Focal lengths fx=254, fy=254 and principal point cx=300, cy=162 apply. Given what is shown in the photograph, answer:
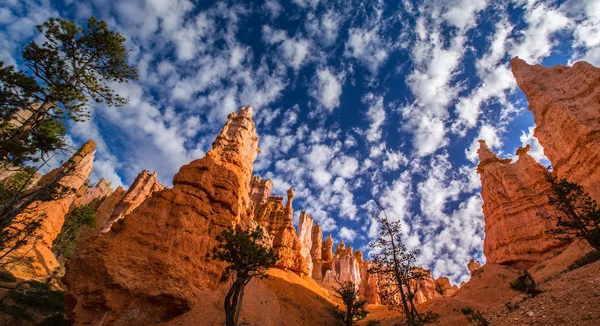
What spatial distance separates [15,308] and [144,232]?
596 inches

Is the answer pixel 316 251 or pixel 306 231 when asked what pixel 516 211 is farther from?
pixel 306 231

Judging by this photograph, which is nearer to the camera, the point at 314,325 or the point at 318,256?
the point at 314,325

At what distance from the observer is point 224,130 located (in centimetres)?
4369

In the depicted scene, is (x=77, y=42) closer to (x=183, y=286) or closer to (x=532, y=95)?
(x=183, y=286)

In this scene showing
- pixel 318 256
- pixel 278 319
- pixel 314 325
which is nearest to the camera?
pixel 278 319

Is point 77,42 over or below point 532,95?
below

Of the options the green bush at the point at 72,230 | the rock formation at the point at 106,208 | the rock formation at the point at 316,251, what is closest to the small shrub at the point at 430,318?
the rock formation at the point at 316,251

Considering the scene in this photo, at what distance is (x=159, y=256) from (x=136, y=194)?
5957cm

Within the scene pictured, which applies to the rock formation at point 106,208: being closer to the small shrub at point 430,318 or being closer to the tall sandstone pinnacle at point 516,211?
the small shrub at point 430,318

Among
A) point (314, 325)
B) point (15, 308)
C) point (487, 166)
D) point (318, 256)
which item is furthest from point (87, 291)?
point (318, 256)

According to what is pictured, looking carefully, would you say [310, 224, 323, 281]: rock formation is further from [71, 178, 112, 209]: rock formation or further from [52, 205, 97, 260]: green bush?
[71, 178, 112, 209]: rock formation

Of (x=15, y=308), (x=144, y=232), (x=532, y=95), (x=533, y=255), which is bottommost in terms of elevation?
(x=15, y=308)

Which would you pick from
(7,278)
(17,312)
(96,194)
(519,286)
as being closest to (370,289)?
(519,286)

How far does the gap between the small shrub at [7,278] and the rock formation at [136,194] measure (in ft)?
99.2
